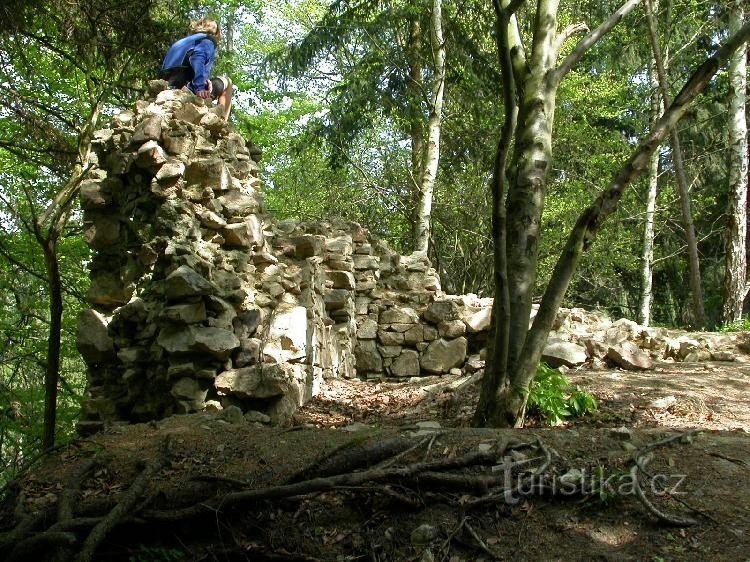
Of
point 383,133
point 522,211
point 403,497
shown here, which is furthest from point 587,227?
point 383,133

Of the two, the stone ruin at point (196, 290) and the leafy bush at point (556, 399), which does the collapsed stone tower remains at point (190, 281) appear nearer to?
the stone ruin at point (196, 290)

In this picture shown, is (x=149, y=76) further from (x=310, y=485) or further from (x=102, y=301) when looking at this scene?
(x=310, y=485)

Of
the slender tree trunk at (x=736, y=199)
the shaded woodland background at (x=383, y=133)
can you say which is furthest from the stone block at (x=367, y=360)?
the slender tree trunk at (x=736, y=199)

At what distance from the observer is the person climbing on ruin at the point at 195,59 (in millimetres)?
7031

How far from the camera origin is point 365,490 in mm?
3178

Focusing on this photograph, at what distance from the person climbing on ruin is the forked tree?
3632mm

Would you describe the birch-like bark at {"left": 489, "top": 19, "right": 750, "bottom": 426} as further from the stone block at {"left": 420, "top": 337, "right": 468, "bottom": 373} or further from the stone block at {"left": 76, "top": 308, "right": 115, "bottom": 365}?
the stone block at {"left": 420, "top": 337, "right": 468, "bottom": 373}

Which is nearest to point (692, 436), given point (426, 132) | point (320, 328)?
point (320, 328)

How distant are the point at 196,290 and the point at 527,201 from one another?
2.71m

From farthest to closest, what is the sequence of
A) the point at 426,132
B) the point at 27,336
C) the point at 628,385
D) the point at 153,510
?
the point at 426,132, the point at 27,336, the point at 628,385, the point at 153,510

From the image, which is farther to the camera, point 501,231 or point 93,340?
point 93,340

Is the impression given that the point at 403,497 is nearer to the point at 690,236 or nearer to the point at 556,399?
the point at 556,399

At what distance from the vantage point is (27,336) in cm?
1147

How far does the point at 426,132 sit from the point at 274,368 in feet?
35.9
